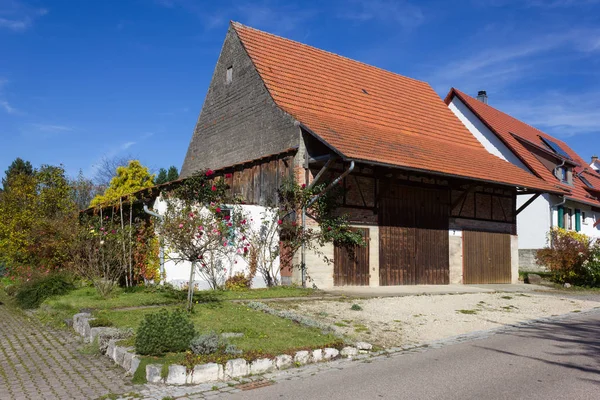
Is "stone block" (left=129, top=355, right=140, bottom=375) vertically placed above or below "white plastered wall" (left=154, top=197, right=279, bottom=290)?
below

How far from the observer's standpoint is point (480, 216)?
65.5 feet

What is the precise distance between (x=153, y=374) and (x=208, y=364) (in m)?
0.61

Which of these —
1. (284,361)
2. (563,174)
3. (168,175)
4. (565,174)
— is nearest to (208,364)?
(284,361)

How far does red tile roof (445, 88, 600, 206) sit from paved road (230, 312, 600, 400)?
1825 centimetres

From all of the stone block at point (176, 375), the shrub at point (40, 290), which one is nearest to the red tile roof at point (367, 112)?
the shrub at point (40, 290)

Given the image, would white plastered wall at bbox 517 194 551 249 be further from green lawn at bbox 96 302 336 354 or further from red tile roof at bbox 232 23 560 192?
green lawn at bbox 96 302 336 354

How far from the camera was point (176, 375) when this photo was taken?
5.85 metres

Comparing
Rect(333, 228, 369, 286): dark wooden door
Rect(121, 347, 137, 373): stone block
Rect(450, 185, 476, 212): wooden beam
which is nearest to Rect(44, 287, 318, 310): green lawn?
Rect(333, 228, 369, 286): dark wooden door

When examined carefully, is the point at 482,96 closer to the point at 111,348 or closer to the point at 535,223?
the point at 535,223

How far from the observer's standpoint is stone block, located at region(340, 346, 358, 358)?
288 inches

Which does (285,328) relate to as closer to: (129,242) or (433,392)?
(433,392)

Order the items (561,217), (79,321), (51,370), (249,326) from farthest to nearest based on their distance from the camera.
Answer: (561,217) < (79,321) < (249,326) < (51,370)

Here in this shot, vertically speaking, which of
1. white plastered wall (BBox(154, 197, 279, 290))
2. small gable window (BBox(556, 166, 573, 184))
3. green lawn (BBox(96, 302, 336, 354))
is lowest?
green lawn (BBox(96, 302, 336, 354))

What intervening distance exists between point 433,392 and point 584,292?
1487cm
